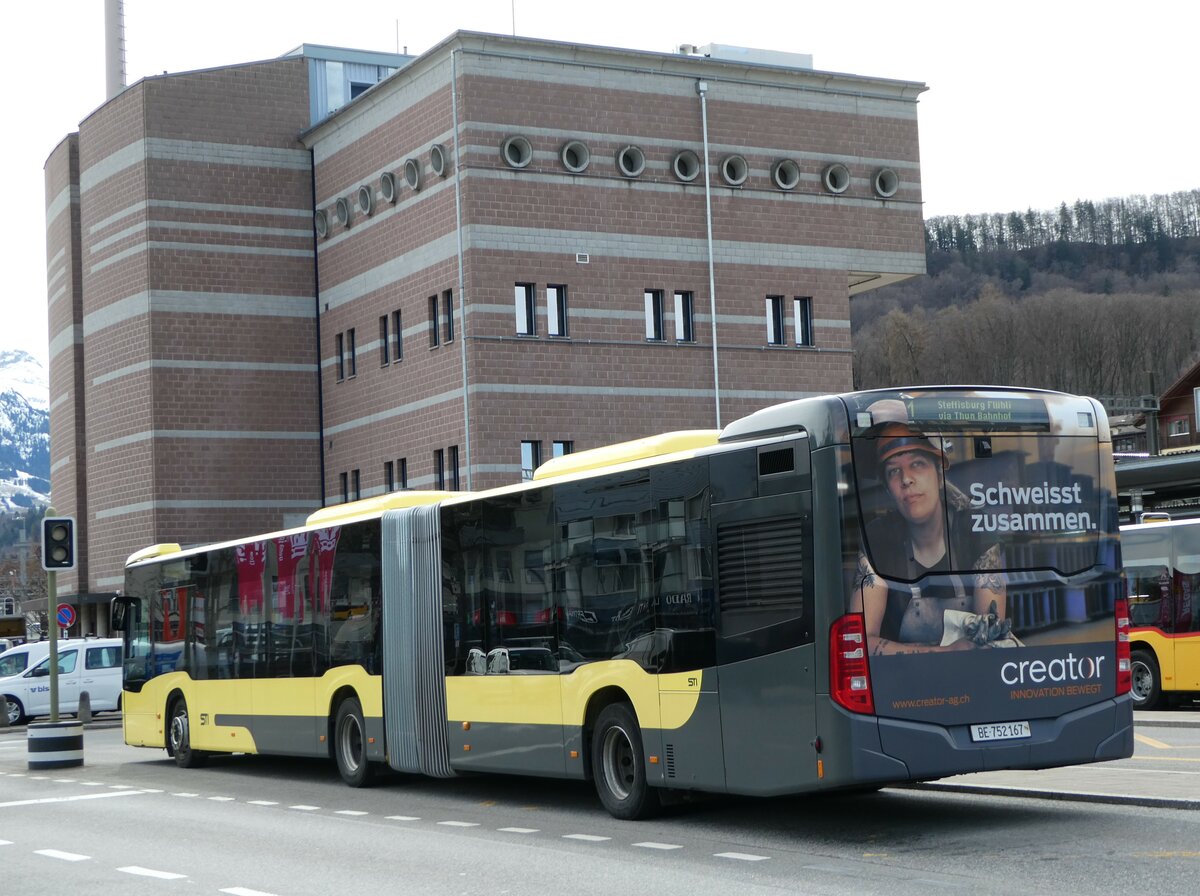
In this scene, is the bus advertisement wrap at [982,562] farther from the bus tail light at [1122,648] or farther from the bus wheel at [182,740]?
the bus wheel at [182,740]

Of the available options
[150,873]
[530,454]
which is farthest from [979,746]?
[530,454]

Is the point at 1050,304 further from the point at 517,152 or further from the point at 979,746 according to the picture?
the point at 979,746

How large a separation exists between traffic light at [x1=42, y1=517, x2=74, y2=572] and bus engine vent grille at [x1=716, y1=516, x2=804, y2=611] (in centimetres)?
1422

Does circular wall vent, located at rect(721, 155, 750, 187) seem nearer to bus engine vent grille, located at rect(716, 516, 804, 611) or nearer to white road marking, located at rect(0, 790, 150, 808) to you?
white road marking, located at rect(0, 790, 150, 808)

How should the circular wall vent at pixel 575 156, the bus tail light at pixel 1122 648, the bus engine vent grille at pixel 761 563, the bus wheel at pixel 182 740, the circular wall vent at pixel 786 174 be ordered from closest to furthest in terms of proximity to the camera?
the bus engine vent grille at pixel 761 563
the bus tail light at pixel 1122 648
the bus wheel at pixel 182 740
the circular wall vent at pixel 575 156
the circular wall vent at pixel 786 174

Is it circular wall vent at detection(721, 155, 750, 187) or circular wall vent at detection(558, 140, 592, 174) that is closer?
circular wall vent at detection(558, 140, 592, 174)

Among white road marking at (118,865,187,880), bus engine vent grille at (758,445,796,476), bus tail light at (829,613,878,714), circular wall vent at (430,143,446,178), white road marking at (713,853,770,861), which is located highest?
circular wall vent at (430,143,446,178)

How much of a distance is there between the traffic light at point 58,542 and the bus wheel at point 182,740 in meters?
2.87

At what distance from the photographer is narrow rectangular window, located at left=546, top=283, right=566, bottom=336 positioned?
4025 cm

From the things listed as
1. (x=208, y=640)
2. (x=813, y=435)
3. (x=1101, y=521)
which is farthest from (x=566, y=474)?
(x=208, y=640)

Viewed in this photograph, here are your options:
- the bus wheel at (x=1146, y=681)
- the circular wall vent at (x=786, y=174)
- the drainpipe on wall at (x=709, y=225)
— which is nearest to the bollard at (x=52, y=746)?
the bus wheel at (x=1146, y=681)

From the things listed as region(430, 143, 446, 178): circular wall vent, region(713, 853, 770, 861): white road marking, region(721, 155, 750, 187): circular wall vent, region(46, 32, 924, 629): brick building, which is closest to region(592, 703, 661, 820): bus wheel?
region(713, 853, 770, 861): white road marking

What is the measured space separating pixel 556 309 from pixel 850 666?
30.1 m

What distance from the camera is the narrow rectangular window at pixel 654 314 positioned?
41.6m
